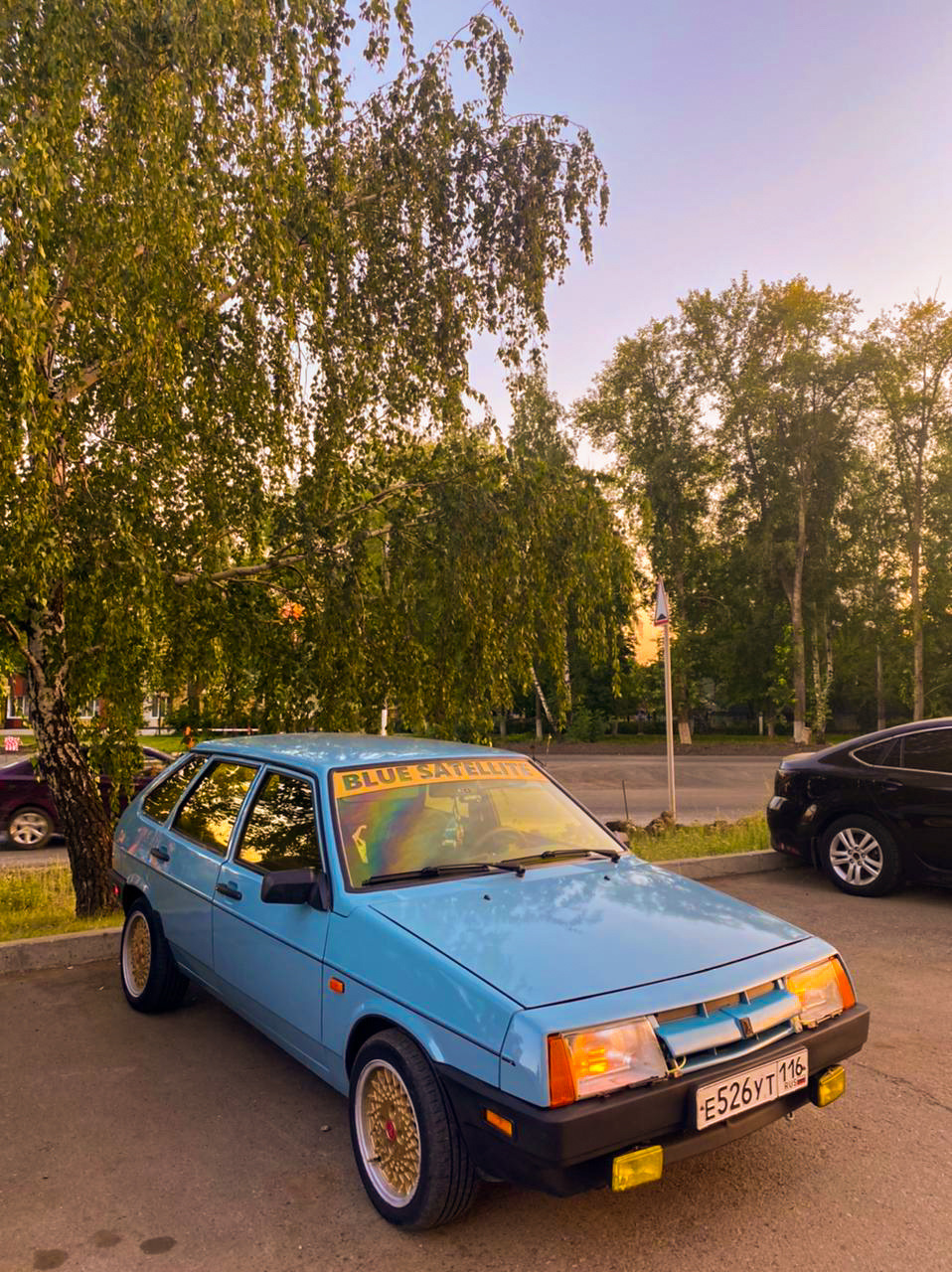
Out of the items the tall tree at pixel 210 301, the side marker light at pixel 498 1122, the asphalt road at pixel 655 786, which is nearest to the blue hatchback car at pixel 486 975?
the side marker light at pixel 498 1122

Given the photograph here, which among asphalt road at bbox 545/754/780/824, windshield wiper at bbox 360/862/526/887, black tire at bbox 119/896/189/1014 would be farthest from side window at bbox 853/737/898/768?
black tire at bbox 119/896/189/1014

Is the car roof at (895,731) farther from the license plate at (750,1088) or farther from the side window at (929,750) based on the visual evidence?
the license plate at (750,1088)

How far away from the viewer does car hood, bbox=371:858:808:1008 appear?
2.93 meters

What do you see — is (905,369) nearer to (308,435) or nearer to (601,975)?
(308,435)

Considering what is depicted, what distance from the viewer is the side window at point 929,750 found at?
7.48 meters

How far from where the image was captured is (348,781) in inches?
159

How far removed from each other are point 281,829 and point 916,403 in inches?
1530

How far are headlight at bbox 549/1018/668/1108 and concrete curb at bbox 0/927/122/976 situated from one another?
4.43m

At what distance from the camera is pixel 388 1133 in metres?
3.13

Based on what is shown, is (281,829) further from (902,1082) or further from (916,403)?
(916,403)

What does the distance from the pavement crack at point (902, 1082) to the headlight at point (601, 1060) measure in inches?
73.6

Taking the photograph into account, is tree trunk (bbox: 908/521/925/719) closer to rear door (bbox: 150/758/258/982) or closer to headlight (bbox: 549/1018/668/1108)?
rear door (bbox: 150/758/258/982)

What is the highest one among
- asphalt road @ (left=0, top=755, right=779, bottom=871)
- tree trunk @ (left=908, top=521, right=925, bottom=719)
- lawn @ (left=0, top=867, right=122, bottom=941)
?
tree trunk @ (left=908, top=521, right=925, bottom=719)

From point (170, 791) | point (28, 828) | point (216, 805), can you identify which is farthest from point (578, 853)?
point (28, 828)
